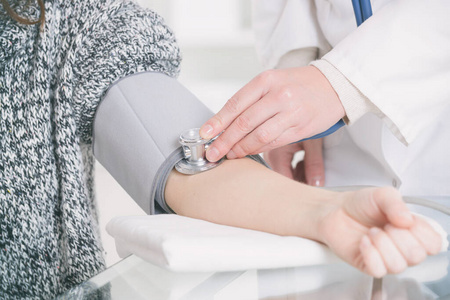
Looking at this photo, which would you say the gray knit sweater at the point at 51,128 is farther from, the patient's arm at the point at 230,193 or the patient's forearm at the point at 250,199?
the patient's forearm at the point at 250,199

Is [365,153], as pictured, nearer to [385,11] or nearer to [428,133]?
[428,133]

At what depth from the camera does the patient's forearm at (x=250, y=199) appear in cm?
58

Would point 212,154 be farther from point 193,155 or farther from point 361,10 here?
point 361,10

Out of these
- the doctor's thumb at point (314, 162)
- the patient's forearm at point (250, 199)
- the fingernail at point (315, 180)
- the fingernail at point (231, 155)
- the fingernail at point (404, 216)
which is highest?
the fingernail at point (404, 216)

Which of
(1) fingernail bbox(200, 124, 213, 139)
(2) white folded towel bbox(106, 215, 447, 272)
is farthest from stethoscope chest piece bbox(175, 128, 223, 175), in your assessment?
(2) white folded towel bbox(106, 215, 447, 272)

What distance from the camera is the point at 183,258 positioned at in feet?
1.64

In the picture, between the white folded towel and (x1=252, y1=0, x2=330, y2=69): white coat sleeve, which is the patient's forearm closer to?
the white folded towel

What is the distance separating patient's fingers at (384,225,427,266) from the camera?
0.46 meters

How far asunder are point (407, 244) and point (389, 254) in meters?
0.02

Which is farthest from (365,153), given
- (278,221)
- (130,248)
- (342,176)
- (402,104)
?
(130,248)

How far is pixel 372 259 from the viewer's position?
1.51 ft

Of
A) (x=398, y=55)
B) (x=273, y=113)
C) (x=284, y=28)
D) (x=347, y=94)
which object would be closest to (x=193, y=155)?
(x=273, y=113)

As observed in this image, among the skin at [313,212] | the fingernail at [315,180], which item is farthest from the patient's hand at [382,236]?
the fingernail at [315,180]

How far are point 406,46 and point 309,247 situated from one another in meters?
0.42
